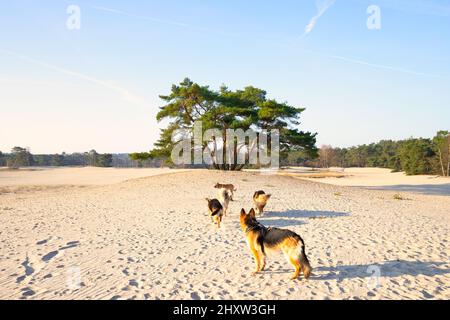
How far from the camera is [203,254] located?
30.0ft

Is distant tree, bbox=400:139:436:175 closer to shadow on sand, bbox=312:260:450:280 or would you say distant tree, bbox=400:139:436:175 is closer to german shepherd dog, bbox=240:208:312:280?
shadow on sand, bbox=312:260:450:280

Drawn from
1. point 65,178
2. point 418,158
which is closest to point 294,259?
point 65,178

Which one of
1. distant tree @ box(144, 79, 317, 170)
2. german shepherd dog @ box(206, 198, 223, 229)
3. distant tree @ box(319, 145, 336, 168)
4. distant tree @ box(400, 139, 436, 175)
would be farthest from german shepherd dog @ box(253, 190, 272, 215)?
distant tree @ box(319, 145, 336, 168)

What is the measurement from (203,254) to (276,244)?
9.57 ft

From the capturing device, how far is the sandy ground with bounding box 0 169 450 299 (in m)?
6.60

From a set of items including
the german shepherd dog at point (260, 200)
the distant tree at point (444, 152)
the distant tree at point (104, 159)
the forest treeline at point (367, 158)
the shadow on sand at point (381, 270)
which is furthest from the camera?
the distant tree at point (104, 159)

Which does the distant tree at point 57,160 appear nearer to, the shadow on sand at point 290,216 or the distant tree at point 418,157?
the distant tree at point 418,157

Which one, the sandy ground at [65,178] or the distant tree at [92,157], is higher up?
the distant tree at [92,157]

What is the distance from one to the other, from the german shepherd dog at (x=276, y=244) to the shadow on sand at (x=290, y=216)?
5643 millimetres

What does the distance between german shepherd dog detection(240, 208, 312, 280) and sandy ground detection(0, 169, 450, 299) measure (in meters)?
0.40

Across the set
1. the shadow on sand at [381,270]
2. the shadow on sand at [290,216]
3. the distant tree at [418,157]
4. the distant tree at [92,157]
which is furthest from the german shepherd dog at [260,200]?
the distant tree at [92,157]

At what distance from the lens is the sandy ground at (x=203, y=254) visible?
660 cm

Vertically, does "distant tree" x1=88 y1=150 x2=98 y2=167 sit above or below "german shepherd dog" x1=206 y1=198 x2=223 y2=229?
above
